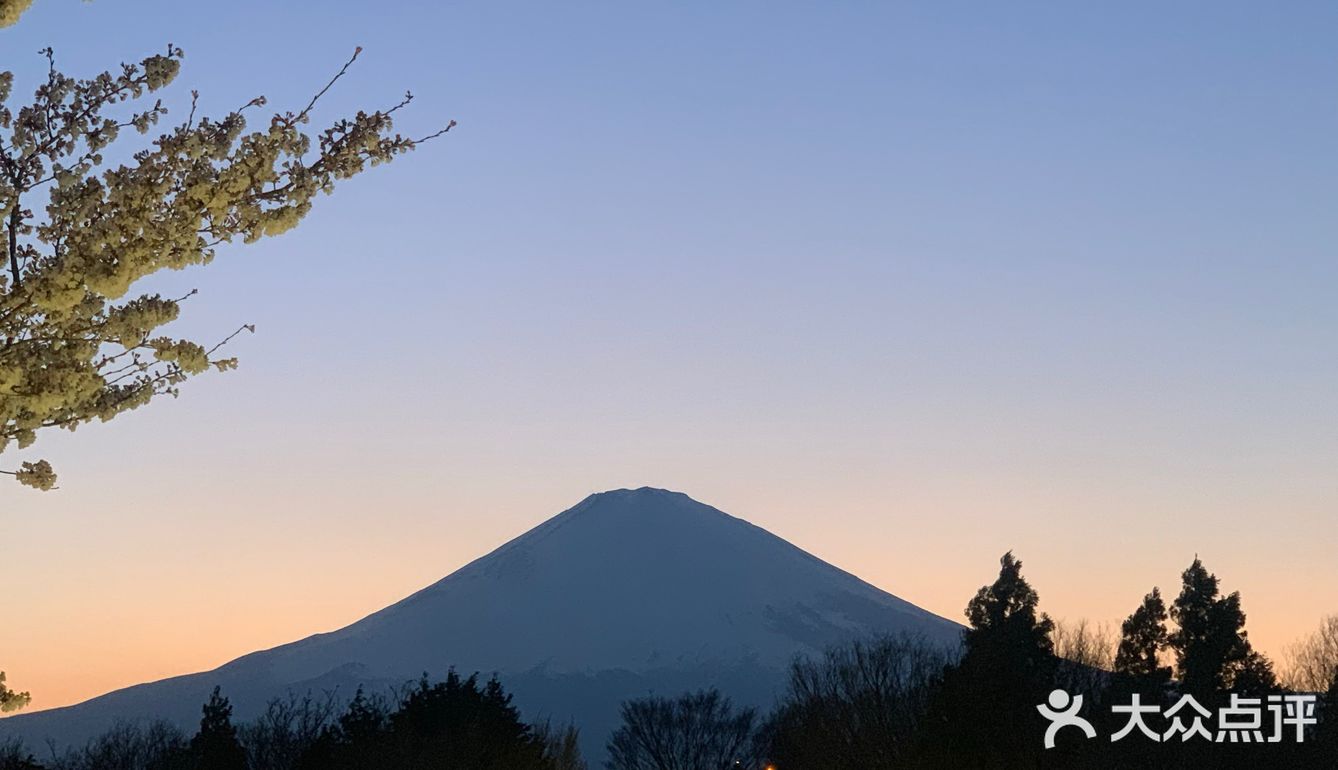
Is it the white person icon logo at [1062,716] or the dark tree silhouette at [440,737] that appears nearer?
the white person icon logo at [1062,716]

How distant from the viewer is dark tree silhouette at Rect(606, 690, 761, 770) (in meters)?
71.0

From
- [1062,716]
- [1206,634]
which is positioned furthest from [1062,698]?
[1206,634]

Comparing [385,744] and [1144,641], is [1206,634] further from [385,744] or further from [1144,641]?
[385,744]

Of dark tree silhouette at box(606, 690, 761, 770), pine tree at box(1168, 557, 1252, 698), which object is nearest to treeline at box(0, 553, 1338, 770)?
pine tree at box(1168, 557, 1252, 698)

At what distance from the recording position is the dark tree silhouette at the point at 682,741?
233 ft

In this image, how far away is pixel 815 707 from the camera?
39188 millimetres

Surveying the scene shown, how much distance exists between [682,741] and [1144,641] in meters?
32.1

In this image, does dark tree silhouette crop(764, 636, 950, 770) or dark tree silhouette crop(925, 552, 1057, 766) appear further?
dark tree silhouette crop(764, 636, 950, 770)

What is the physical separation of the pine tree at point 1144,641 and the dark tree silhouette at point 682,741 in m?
29.9

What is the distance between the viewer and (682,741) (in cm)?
7131

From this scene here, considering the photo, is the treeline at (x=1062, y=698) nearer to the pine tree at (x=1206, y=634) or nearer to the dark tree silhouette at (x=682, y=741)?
the pine tree at (x=1206, y=634)

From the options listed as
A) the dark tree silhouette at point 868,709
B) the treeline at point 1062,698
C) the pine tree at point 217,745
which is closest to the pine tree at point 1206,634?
the treeline at point 1062,698

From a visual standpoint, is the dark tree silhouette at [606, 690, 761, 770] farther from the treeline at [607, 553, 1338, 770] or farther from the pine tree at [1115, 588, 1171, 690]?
the pine tree at [1115, 588, 1171, 690]

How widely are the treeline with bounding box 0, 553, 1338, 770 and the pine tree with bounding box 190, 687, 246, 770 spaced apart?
52 mm
